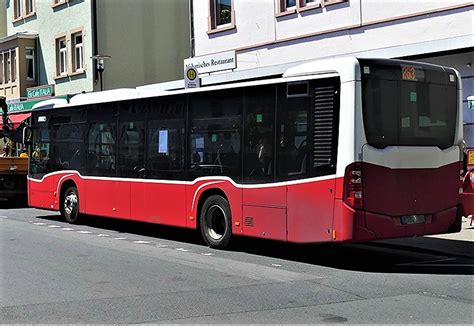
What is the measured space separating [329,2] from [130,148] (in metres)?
7.77

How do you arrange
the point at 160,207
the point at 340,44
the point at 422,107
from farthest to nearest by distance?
the point at 340,44 < the point at 160,207 < the point at 422,107

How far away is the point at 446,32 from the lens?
49.3 ft

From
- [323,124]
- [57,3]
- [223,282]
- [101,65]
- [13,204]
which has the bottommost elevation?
[13,204]

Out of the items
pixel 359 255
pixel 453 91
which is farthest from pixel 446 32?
pixel 359 255

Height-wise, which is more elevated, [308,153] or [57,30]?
[57,30]

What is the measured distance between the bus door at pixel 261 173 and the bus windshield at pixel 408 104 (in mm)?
1608

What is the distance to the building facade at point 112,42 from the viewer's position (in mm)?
28641

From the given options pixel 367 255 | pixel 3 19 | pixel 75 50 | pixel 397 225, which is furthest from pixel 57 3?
pixel 397 225

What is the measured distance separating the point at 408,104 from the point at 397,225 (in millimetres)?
1751

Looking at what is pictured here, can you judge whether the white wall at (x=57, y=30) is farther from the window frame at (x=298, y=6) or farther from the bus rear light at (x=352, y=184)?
the bus rear light at (x=352, y=184)

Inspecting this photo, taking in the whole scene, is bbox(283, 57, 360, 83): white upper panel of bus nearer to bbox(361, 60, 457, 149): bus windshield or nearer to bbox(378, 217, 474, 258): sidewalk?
bbox(361, 60, 457, 149): bus windshield

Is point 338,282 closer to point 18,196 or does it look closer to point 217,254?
point 217,254

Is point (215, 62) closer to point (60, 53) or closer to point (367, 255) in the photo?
point (367, 255)

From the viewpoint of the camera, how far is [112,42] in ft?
94.8
